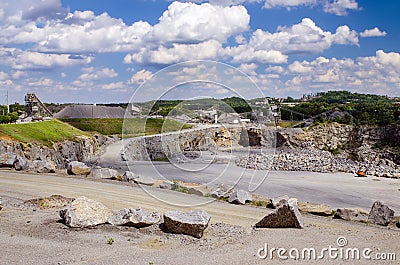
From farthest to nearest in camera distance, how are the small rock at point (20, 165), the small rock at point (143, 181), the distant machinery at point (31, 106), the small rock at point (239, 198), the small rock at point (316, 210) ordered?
the distant machinery at point (31, 106)
the small rock at point (20, 165)
the small rock at point (143, 181)
the small rock at point (239, 198)
the small rock at point (316, 210)

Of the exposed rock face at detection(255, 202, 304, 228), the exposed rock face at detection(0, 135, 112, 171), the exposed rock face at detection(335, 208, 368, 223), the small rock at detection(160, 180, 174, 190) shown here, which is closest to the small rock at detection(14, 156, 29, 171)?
the exposed rock face at detection(0, 135, 112, 171)

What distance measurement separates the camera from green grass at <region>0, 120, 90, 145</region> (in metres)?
35.9

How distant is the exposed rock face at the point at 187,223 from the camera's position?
1058 centimetres

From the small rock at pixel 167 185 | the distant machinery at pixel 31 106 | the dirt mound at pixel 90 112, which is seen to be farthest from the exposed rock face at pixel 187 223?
the dirt mound at pixel 90 112

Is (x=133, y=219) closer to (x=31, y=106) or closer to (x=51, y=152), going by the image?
(x=51, y=152)

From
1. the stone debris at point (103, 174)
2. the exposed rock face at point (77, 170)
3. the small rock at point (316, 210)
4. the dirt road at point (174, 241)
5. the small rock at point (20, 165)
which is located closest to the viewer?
the dirt road at point (174, 241)

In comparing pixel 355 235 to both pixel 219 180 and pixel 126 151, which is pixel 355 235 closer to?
pixel 219 180

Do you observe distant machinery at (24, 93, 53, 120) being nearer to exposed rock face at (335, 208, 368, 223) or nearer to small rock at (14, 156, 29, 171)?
small rock at (14, 156, 29, 171)

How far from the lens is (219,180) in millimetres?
24328

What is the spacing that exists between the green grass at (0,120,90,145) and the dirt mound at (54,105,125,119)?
30505 millimetres

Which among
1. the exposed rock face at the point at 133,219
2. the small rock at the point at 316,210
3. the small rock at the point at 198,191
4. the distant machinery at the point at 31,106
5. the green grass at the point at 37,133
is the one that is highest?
the distant machinery at the point at 31,106

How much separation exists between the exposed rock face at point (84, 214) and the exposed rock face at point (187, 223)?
1.80 m

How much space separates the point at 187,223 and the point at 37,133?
3431 cm

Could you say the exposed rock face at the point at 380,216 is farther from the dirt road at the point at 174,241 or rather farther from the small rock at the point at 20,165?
the small rock at the point at 20,165
